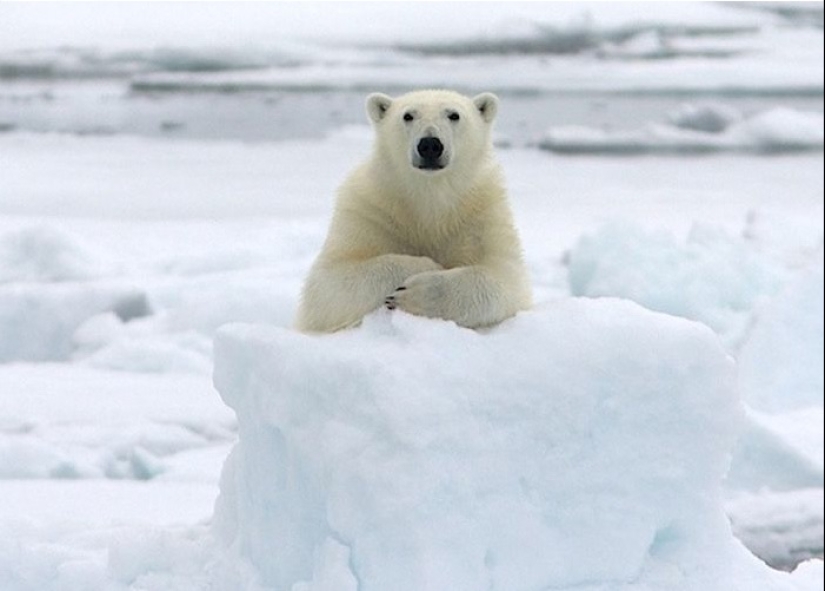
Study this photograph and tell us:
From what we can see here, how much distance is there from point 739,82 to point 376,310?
16.4 metres

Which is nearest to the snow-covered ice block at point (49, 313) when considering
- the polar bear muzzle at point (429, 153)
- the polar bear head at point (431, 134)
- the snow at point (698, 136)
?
the polar bear head at point (431, 134)

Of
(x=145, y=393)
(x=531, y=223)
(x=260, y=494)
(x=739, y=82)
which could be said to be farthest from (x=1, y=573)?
(x=739, y=82)

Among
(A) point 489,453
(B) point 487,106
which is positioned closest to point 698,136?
(B) point 487,106

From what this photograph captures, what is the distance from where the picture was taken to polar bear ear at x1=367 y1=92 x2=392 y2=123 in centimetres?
312

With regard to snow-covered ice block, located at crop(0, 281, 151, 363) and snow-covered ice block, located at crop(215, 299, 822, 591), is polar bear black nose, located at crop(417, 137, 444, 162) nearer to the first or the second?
snow-covered ice block, located at crop(215, 299, 822, 591)

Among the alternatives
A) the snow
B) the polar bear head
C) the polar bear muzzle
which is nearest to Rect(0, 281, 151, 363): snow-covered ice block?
the polar bear head

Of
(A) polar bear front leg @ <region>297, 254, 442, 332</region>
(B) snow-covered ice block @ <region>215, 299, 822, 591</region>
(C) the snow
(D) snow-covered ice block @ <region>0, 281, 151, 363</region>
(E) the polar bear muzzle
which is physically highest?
(E) the polar bear muzzle

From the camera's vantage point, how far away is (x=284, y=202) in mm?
15648

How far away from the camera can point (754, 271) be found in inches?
372

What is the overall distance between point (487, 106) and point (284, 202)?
12.6m

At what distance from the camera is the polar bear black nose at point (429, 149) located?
281cm

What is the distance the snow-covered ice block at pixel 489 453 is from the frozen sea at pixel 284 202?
1.53ft

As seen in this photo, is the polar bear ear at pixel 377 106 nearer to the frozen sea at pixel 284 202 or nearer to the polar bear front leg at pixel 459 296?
the polar bear front leg at pixel 459 296

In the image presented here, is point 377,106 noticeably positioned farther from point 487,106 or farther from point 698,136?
point 698,136
